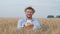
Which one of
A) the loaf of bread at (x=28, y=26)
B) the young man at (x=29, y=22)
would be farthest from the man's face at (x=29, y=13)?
the loaf of bread at (x=28, y=26)

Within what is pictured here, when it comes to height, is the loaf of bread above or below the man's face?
below

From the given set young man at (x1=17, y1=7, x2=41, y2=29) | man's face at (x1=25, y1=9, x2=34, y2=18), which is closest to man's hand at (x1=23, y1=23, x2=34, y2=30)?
young man at (x1=17, y1=7, x2=41, y2=29)

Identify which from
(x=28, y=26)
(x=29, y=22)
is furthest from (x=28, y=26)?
(x=29, y=22)

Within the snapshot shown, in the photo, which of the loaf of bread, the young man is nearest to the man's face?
the young man

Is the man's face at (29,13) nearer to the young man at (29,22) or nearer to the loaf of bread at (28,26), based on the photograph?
the young man at (29,22)

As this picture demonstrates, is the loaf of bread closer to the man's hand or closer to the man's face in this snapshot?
the man's hand

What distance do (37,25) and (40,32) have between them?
2.38 ft

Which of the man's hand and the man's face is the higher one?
the man's face

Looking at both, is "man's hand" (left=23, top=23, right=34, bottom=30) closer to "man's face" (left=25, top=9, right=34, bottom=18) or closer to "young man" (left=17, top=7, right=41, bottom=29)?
"young man" (left=17, top=7, right=41, bottom=29)

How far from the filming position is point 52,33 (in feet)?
13.4

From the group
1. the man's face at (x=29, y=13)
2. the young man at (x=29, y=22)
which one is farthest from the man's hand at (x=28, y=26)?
the man's face at (x=29, y=13)

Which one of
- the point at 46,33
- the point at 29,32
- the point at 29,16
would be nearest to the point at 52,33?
the point at 46,33

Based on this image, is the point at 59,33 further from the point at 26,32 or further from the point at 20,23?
the point at 20,23

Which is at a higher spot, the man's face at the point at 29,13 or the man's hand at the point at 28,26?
the man's face at the point at 29,13
